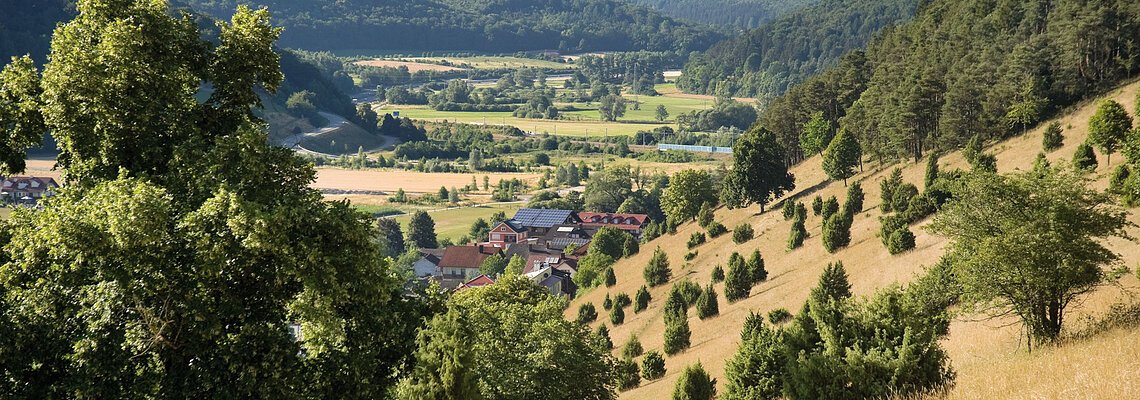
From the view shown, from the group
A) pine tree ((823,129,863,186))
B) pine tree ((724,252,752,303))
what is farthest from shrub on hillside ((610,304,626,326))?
pine tree ((823,129,863,186))

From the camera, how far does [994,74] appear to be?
65.4 m

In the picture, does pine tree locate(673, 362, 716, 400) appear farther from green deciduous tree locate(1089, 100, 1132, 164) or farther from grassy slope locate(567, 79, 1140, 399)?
green deciduous tree locate(1089, 100, 1132, 164)

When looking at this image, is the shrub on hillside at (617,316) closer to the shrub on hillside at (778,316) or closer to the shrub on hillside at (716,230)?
the shrub on hillside at (716,230)

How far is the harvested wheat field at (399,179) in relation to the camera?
137 meters

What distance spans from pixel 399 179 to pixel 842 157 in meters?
90.3

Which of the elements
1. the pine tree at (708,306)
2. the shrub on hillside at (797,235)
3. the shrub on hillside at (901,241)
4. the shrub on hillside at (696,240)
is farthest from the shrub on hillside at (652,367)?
the shrub on hillside at (696,240)

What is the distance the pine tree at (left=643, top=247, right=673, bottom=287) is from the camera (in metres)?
59.6

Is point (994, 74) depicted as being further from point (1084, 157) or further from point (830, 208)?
point (1084, 157)

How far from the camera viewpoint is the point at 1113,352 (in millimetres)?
15742

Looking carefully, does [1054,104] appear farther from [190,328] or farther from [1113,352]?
[190,328]

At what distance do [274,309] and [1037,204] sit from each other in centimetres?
1595

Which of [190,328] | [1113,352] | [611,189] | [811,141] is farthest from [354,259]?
[611,189]

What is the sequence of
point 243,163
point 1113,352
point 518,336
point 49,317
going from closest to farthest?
1. point 49,317
2. point 243,163
3. point 1113,352
4. point 518,336

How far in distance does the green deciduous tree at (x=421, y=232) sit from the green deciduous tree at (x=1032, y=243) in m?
84.2
